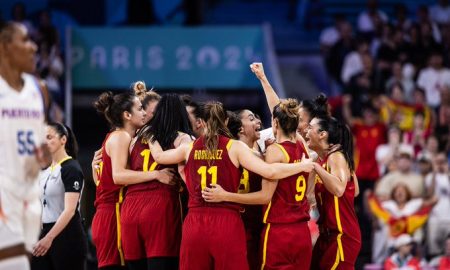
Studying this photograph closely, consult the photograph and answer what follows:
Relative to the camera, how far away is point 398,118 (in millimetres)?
16109

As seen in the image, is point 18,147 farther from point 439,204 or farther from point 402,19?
point 402,19

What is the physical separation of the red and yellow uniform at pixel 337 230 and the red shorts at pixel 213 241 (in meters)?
0.91

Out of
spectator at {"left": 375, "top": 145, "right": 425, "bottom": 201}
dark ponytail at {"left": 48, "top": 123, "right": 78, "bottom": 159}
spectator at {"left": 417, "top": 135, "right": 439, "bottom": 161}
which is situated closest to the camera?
dark ponytail at {"left": 48, "top": 123, "right": 78, "bottom": 159}

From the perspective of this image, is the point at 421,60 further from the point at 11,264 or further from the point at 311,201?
the point at 11,264

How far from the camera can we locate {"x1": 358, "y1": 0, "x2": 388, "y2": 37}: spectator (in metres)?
18.8

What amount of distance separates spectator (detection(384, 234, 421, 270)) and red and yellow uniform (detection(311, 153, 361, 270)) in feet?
15.4

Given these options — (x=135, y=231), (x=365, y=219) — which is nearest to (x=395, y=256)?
(x=365, y=219)

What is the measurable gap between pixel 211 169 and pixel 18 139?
2.11m

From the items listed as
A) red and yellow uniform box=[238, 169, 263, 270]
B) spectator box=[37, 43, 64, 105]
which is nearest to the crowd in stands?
spectator box=[37, 43, 64, 105]

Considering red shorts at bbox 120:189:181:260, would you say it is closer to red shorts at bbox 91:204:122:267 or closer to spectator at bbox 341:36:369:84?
red shorts at bbox 91:204:122:267

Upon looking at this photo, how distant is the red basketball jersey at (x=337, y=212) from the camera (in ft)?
27.5

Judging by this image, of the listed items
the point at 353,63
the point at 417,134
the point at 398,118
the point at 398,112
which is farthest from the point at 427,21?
the point at 417,134

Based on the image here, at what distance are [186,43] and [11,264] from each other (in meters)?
11.4

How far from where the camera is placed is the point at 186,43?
17016mm
